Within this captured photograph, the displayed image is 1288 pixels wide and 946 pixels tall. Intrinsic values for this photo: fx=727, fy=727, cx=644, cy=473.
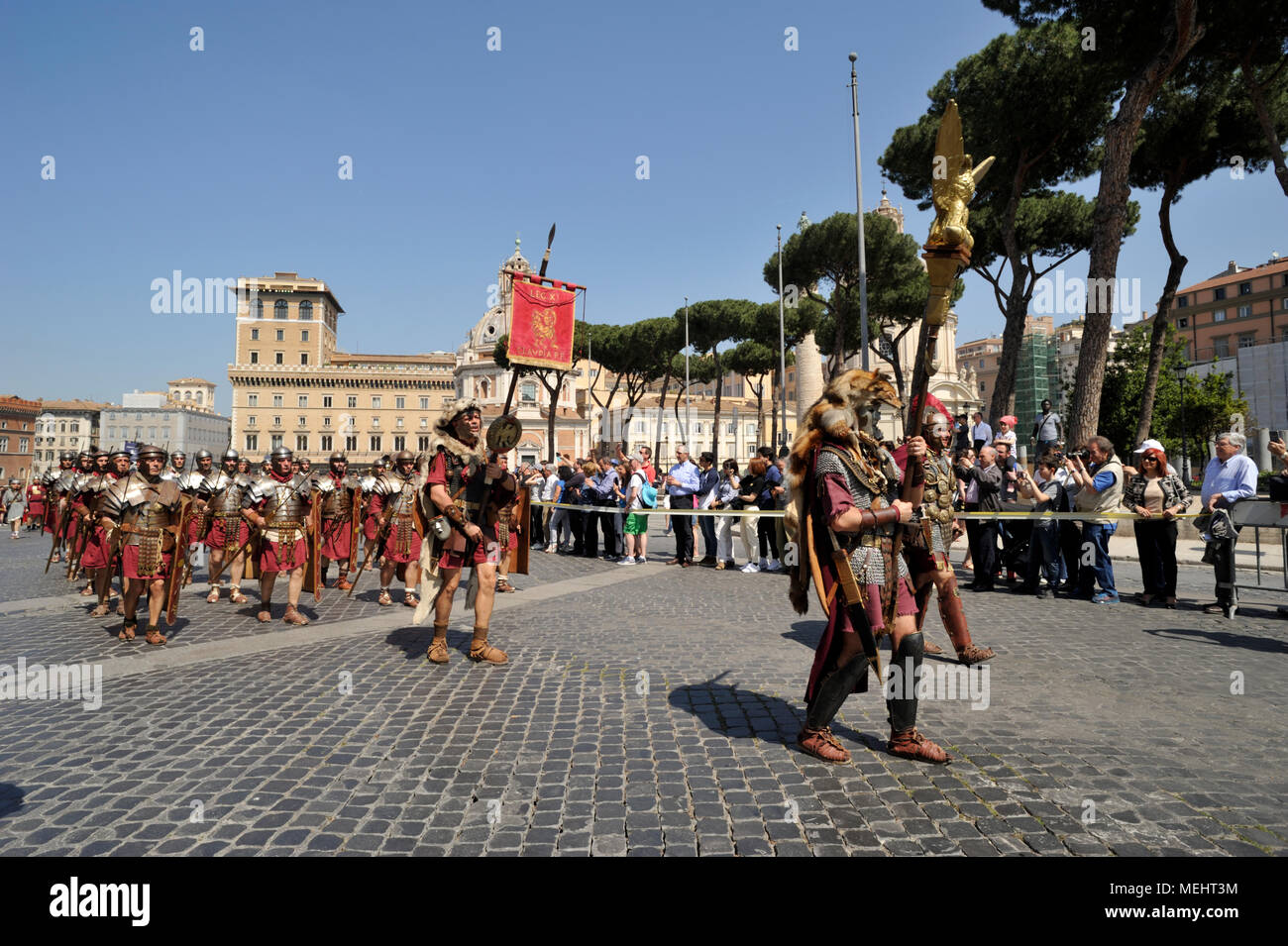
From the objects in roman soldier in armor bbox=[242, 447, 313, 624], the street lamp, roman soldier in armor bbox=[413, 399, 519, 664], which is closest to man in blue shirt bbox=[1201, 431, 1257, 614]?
roman soldier in armor bbox=[413, 399, 519, 664]

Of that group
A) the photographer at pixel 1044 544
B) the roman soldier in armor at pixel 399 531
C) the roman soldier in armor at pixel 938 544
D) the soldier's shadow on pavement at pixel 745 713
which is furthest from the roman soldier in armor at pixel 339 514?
the photographer at pixel 1044 544

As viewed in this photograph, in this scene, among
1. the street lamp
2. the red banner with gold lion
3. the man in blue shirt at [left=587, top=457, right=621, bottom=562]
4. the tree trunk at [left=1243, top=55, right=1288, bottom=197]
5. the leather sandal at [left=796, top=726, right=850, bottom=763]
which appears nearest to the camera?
the leather sandal at [left=796, top=726, right=850, bottom=763]

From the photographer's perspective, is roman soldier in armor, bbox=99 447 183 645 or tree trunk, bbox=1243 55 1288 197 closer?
roman soldier in armor, bbox=99 447 183 645

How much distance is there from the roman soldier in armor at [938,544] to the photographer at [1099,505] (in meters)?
3.73

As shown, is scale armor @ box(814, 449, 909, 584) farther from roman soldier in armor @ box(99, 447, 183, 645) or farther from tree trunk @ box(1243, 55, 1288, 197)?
tree trunk @ box(1243, 55, 1288, 197)

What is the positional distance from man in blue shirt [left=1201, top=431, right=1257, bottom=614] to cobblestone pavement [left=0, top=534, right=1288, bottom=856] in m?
0.77

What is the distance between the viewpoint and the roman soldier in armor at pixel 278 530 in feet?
24.8

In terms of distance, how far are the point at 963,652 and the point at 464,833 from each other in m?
4.19

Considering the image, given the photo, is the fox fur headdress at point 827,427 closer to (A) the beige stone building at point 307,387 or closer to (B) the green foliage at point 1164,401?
(B) the green foliage at point 1164,401

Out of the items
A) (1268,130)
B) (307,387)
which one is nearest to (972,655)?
(1268,130)

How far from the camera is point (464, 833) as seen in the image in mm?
2941

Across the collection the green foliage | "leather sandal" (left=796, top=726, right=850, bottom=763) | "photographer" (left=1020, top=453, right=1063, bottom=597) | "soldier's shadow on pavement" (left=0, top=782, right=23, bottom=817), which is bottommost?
"soldier's shadow on pavement" (left=0, top=782, right=23, bottom=817)

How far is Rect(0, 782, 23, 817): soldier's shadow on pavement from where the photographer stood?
124 inches
